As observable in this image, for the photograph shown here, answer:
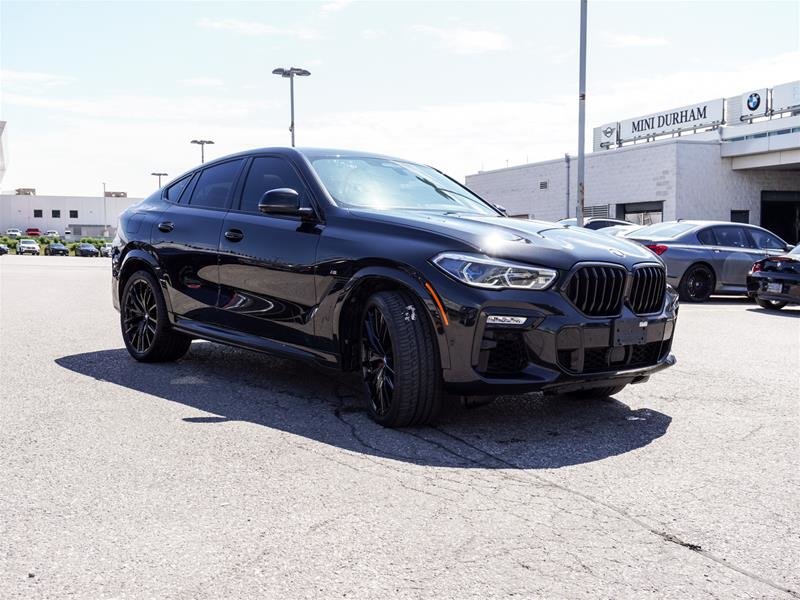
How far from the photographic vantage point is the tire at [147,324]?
7.11m

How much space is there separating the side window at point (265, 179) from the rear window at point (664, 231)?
11.0m

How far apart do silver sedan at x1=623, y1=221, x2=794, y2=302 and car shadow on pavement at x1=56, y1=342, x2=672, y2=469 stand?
32.7ft

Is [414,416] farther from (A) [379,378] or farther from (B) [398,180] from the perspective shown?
(B) [398,180]

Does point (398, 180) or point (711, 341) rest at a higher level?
point (398, 180)

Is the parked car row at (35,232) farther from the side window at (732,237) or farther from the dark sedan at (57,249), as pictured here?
the side window at (732,237)

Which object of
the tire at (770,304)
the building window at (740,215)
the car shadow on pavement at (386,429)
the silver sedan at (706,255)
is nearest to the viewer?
the car shadow on pavement at (386,429)

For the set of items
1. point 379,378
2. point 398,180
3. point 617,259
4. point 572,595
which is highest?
point 398,180

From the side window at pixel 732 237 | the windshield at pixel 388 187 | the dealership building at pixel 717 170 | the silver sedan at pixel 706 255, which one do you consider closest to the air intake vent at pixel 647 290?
the windshield at pixel 388 187

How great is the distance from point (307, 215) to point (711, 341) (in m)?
5.58

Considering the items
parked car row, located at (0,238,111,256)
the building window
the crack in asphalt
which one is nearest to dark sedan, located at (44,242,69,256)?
parked car row, located at (0,238,111,256)

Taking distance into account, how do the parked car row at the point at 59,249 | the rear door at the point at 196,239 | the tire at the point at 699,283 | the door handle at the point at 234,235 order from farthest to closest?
the parked car row at the point at 59,249 → the tire at the point at 699,283 → the rear door at the point at 196,239 → the door handle at the point at 234,235

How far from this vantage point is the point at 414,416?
486cm

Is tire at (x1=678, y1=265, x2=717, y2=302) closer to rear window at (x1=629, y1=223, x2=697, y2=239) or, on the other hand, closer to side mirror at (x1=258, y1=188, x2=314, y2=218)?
rear window at (x1=629, y1=223, x2=697, y2=239)

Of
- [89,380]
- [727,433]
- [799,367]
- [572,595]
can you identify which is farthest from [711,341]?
[572,595]
